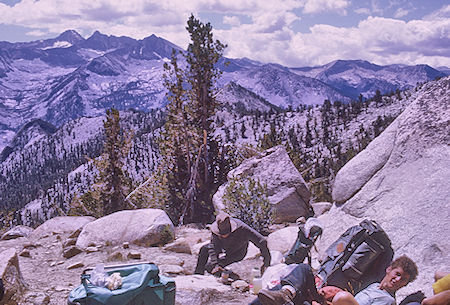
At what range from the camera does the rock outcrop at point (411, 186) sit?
19.7 feet

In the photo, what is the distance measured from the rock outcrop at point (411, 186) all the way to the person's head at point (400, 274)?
1.04 m

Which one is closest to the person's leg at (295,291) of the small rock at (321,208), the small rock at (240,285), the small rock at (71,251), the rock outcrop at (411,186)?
the rock outcrop at (411,186)

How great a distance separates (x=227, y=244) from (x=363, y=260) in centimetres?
312

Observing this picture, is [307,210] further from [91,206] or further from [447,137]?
[91,206]

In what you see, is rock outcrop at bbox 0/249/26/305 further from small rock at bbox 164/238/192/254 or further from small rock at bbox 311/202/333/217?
small rock at bbox 311/202/333/217

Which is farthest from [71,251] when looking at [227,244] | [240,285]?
[240,285]

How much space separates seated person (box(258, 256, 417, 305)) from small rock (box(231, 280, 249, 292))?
2389mm

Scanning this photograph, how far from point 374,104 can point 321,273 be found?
17165 cm

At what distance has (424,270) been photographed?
5.73m

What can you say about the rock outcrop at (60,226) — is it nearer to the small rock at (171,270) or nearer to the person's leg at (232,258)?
the small rock at (171,270)

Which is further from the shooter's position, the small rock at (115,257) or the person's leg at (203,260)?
the small rock at (115,257)

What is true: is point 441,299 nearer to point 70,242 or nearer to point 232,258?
point 232,258

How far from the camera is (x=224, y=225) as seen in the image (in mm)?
7828

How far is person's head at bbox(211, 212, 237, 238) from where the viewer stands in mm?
7781
